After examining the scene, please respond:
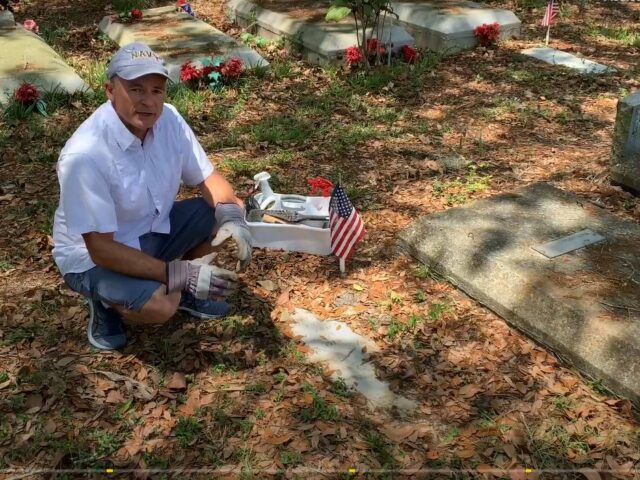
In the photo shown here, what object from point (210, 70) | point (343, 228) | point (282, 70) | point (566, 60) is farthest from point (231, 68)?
point (566, 60)

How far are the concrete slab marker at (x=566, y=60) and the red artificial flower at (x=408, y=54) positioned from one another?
1390 millimetres

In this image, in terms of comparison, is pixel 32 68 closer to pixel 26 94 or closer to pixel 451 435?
pixel 26 94

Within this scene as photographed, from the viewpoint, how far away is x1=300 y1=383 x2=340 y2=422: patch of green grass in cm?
297

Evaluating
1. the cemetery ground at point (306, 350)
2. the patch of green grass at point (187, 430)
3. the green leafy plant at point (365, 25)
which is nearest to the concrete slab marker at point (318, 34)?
the green leafy plant at point (365, 25)

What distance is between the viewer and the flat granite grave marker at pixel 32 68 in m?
6.52

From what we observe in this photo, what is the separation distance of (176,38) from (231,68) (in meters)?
1.45

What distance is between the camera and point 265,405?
3.05 metres

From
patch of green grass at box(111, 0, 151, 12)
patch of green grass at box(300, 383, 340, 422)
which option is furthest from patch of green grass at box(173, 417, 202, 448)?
patch of green grass at box(111, 0, 151, 12)

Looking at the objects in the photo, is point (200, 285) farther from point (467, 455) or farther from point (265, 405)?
point (467, 455)

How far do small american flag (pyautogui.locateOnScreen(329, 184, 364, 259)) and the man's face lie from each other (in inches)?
49.3

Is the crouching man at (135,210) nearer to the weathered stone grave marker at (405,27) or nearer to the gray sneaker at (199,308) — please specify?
the gray sneaker at (199,308)

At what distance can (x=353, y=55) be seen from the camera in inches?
287

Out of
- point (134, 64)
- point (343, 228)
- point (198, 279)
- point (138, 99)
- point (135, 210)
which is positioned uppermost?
point (134, 64)

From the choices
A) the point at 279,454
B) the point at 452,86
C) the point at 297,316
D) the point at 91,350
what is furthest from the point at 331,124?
the point at 279,454
